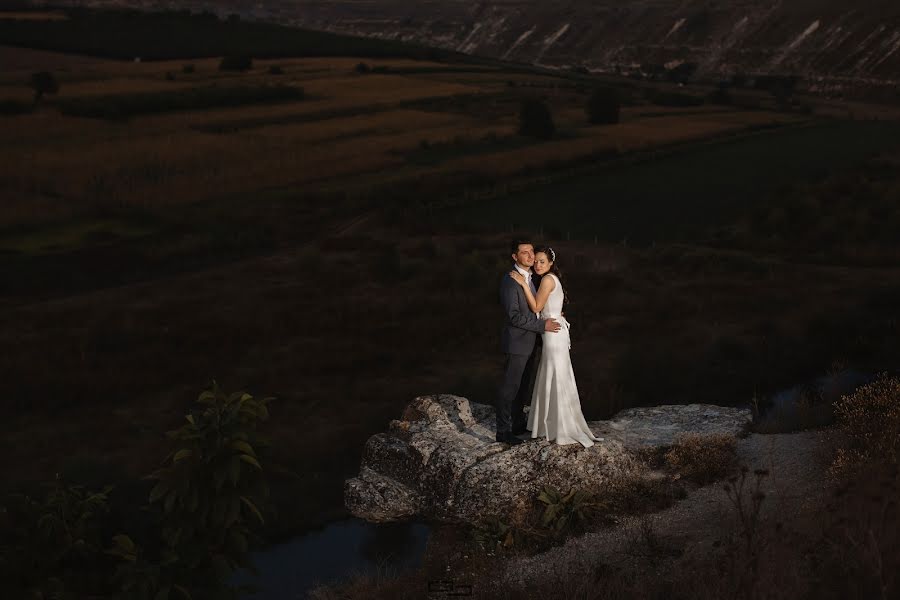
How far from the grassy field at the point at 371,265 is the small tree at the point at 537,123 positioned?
4.00 ft

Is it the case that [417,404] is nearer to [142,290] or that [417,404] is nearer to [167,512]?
[167,512]

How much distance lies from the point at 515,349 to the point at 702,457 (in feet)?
9.43

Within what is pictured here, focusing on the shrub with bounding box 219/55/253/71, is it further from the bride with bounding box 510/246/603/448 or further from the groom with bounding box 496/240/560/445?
the bride with bounding box 510/246/603/448

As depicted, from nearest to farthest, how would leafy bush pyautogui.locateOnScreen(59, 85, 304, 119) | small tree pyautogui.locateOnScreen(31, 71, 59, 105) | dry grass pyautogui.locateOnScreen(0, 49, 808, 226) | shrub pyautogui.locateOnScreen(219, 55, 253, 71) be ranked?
dry grass pyautogui.locateOnScreen(0, 49, 808, 226) → leafy bush pyautogui.locateOnScreen(59, 85, 304, 119) → small tree pyautogui.locateOnScreen(31, 71, 59, 105) → shrub pyautogui.locateOnScreen(219, 55, 253, 71)

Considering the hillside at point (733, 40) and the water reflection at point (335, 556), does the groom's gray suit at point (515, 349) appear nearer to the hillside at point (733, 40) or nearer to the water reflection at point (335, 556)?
the water reflection at point (335, 556)

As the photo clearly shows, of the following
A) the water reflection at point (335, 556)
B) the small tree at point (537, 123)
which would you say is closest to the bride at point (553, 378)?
the water reflection at point (335, 556)

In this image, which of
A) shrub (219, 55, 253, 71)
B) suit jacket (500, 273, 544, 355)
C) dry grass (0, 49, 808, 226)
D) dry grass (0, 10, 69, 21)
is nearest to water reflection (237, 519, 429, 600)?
suit jacket (500, 273, 544, 355)

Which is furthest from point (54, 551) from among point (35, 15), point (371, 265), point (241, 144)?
point (35, 15)

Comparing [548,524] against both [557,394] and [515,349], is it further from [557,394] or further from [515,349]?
[515,349]

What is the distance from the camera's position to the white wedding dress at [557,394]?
12.6 m

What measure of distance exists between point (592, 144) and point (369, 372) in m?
38.4

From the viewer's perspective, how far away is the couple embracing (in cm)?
1209

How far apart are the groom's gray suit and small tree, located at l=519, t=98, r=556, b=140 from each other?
47.8 metres

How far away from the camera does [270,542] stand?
568 inches
